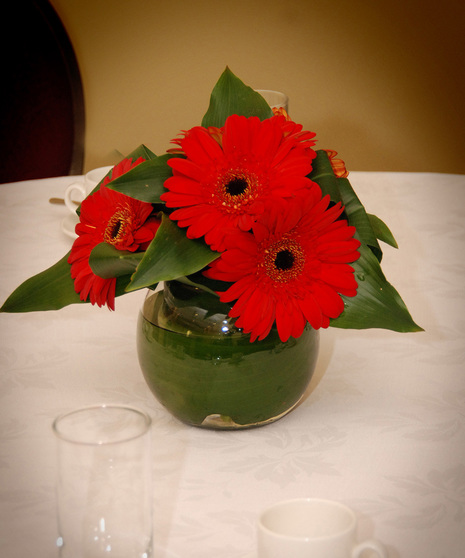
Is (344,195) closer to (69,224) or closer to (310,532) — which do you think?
(310,532)

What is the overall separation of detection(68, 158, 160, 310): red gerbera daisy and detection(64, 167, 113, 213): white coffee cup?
1.49ft

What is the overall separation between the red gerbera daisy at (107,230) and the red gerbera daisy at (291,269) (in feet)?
0.22

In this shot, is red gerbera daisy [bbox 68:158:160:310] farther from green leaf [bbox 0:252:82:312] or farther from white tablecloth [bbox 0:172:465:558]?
white tablecloth [bbox 0:172:465:558]

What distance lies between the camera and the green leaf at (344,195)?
549mm

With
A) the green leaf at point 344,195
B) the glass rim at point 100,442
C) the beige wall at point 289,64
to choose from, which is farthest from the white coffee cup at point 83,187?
the beige wall at point 289,64

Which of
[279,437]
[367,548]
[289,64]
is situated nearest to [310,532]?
[367,548]

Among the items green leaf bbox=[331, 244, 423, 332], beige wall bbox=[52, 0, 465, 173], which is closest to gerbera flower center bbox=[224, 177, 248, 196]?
green leaf bbox=[331, 244, 423, 332]

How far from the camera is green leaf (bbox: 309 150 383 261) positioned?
0.55 metres

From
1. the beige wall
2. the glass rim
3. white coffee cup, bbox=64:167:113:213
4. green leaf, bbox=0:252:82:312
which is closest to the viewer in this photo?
the glass rim

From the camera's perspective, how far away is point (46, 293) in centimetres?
60

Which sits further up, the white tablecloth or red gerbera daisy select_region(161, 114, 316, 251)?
red gerbera daisy select_region(161, 114, 316, 251)

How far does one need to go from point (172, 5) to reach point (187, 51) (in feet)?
0.53

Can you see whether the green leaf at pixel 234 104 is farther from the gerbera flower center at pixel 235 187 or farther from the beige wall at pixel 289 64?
the beige wall at pixel 289 64

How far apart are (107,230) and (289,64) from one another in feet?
6.46
